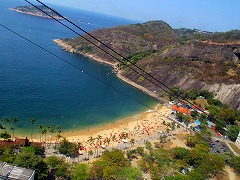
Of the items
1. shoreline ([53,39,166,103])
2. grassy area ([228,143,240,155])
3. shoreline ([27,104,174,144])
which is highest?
grassy area ([228,143,240,155])

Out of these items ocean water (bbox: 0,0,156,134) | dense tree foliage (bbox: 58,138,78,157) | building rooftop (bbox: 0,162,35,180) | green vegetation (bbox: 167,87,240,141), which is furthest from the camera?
green vegetation (bbox: 167,87,240,141)

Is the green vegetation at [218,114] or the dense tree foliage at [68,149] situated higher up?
the green vegetation at [218,114]

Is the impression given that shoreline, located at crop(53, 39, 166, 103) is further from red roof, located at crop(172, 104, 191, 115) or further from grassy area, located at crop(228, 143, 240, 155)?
grassy area, located at crop(228, 143, 240, 155)

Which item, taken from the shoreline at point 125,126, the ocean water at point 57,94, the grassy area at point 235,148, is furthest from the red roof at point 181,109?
the grassy area at point 235,148

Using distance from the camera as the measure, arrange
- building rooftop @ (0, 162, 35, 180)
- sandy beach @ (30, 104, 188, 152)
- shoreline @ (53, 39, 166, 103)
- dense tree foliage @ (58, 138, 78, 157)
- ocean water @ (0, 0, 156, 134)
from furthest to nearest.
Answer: shoreline @ (53, 39, 166, 103)
ocean water @ (0, 0, 156, 134)
sandy beach @ (30, 104, 188, 152)
dense tree foliage @ (58, 138, 78, 157)
building rooftop @ (0, 162, 35, 180)

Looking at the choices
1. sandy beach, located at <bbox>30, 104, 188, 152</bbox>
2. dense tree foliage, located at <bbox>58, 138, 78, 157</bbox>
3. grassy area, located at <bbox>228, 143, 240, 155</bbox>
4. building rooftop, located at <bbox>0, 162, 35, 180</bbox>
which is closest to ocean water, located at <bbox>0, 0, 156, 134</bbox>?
sandy beach, located at <bbox>30, 104, 188, 152</bbox>

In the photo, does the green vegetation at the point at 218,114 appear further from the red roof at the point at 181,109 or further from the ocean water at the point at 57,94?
the ocean water at the point at 57,94

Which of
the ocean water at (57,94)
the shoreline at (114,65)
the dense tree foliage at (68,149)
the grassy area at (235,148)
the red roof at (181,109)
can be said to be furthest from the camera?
the shoreline at (114,65)

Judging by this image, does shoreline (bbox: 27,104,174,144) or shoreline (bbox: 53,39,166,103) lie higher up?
shoreline (bbox: 27,104,174,144)

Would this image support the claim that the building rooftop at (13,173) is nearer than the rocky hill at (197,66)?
Yes

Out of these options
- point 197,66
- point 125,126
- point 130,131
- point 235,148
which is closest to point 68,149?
point 130,131

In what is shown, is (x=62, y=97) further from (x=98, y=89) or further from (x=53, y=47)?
(x=53, y=47)
